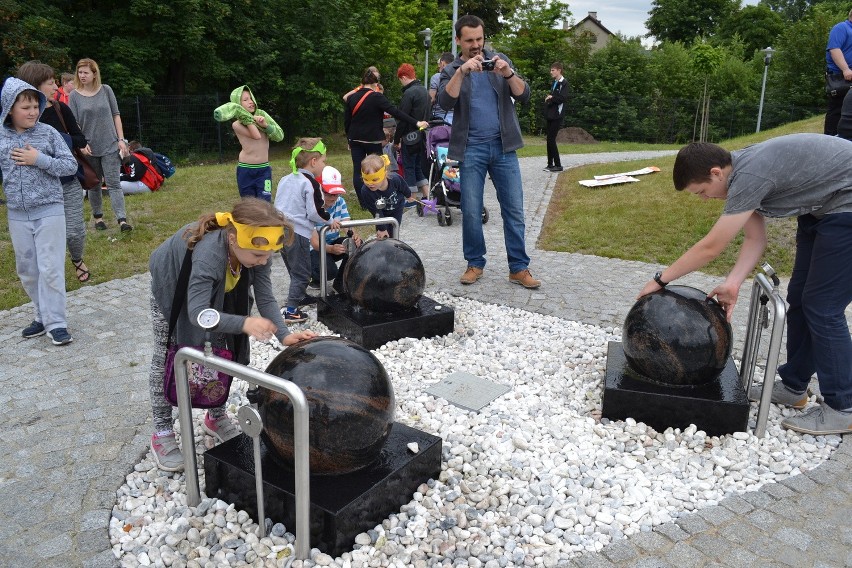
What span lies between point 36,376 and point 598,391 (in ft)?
14.5

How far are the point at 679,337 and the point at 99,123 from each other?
8.49 m

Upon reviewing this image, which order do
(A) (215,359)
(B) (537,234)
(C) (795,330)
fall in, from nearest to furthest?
(A) (215,359)
(C) (795,330)
(B) (537,234)

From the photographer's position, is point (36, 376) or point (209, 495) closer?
point (209, 495)

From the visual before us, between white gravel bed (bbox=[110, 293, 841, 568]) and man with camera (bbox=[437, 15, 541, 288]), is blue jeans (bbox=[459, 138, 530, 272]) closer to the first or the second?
man with camera (bbox=[437, 15, 541, 288])

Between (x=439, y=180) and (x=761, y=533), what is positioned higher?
(x=439, y=180)

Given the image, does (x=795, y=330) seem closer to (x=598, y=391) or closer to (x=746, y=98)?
(x=598, y=391)

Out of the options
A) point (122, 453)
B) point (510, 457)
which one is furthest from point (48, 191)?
point (510, 457)

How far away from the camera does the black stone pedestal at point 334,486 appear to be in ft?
11.8

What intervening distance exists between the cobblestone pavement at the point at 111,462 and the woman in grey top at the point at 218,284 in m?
0.55

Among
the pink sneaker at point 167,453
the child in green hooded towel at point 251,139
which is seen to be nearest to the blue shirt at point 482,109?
the child in green hooded towel at point 251,139

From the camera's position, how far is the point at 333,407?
3715 millimetres

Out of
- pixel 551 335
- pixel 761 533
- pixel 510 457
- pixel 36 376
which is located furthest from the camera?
pixel 551 335

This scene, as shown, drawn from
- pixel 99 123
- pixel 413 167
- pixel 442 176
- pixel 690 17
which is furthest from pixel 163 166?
pixel 690 17

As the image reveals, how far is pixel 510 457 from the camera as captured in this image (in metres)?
4.54
